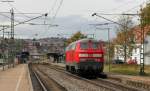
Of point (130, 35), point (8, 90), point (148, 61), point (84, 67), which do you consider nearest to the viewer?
point (8, 90)

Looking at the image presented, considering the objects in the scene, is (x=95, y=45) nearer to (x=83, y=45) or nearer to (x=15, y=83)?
(x=83, y=45)

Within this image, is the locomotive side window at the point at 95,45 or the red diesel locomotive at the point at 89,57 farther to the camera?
the locomotive side window at the point at 95,45

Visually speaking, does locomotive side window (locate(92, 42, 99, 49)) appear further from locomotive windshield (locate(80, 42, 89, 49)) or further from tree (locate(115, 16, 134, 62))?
tree (locate(115, 16, 134, 62))

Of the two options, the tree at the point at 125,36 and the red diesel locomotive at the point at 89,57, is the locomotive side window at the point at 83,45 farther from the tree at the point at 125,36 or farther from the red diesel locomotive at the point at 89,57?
the tree at the point at 125,36

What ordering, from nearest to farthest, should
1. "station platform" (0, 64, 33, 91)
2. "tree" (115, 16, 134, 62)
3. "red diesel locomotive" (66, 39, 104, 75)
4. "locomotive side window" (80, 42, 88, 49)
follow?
"station platform" (0, 64, 33, 91) < "red diesel locomotive" (66, 39, 104, 75) < "locomotive side window" (80, 42, 88, 49) < "tree" (115, 16, 134, 62)

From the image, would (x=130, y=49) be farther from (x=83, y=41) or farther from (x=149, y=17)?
(x=83, y=41)

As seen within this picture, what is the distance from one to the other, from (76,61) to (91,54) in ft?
6.77

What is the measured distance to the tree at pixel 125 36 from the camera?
3565 inches

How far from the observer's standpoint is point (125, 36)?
9088cm

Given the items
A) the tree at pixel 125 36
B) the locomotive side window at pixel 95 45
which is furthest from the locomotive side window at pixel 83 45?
the tree at pixel 125 36

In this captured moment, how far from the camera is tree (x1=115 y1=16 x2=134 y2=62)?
9056 centimetres

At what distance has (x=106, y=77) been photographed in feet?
141

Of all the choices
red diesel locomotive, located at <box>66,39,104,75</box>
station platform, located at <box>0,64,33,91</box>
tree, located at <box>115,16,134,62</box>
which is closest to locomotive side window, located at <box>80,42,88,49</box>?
red diesel locomotive, located at <box>66,39,104,75</box>

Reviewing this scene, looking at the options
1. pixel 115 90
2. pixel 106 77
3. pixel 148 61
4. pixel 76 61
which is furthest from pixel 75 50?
pixel 148 61
